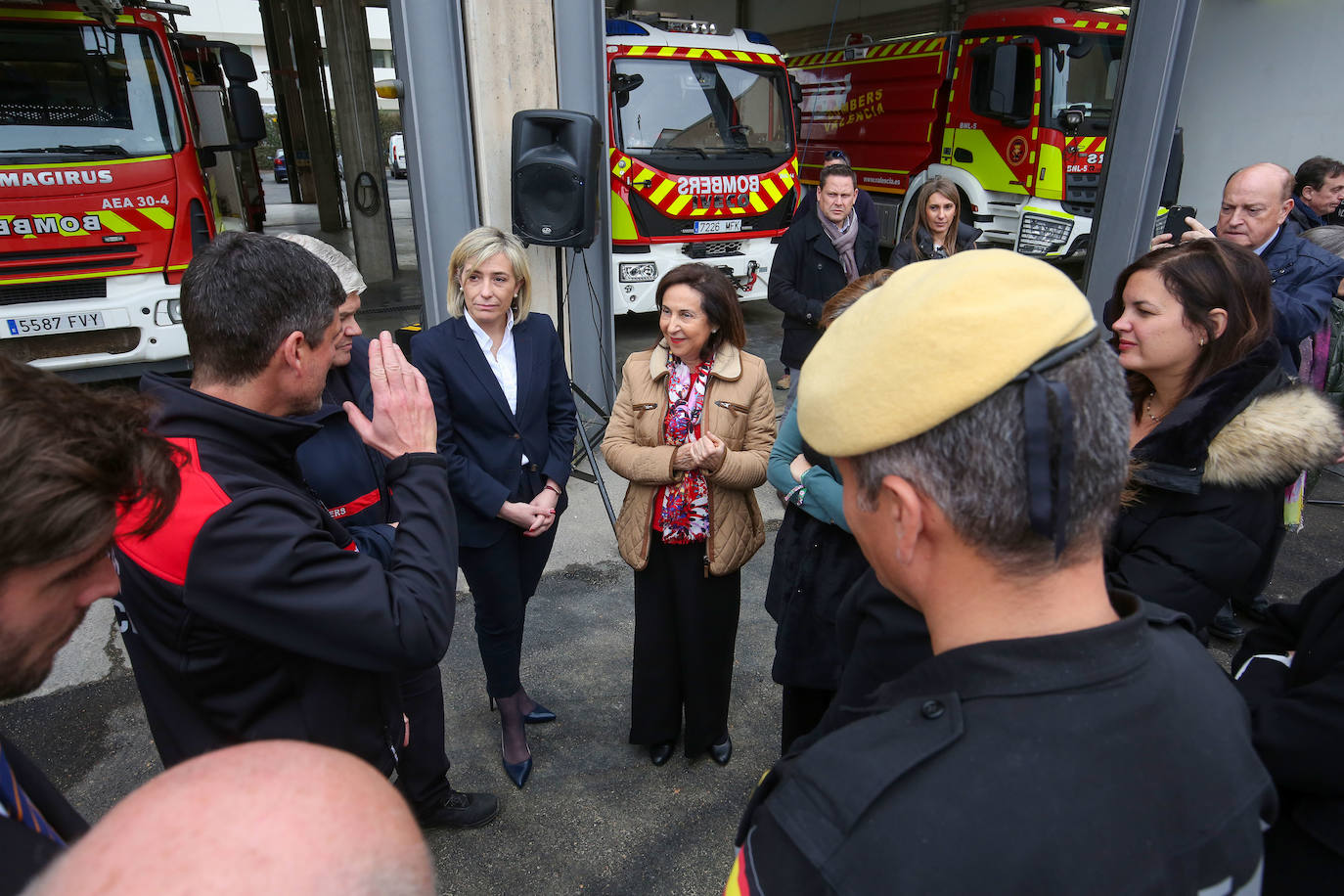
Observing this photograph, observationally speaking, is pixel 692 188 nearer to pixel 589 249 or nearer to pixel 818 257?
pixel 589 249

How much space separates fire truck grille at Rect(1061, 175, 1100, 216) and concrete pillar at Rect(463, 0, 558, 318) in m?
6.51

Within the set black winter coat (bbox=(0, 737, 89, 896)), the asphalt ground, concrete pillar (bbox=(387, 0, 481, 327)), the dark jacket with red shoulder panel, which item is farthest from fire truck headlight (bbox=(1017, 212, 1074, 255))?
black winter coat (bbox=(0, 737, 89, 896))

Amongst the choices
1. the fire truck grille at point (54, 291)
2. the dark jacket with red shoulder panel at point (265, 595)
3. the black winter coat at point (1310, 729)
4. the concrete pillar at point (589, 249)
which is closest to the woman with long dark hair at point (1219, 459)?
the black winter coat at point (1310, 729)

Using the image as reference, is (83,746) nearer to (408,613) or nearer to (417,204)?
(408,613)

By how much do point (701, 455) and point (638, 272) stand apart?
4.99 m

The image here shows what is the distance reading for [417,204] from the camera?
464cm

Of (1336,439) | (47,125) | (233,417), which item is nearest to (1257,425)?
(1336,439)

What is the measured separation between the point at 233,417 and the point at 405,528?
0.36 meters

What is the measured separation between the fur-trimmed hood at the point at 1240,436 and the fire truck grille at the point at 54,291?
6179 mm

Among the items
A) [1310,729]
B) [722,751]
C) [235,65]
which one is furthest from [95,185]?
[1310,729]

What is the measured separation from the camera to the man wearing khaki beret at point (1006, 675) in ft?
2.26

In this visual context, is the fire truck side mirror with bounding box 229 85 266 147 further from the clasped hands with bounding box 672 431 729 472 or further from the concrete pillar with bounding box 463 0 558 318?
the clasped hands with bounding box 672 431 729 472

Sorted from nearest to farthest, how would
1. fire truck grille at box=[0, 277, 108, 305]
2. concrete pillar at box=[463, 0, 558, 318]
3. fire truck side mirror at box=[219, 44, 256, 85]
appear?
concrete pillar at box=[463, 0, 558, 318] < fire truck grille at box=[0, 277, 108, 305] < fire truck side mirror at box=[219, 44, 256, 85]

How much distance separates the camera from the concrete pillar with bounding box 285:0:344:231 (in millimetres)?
12328
